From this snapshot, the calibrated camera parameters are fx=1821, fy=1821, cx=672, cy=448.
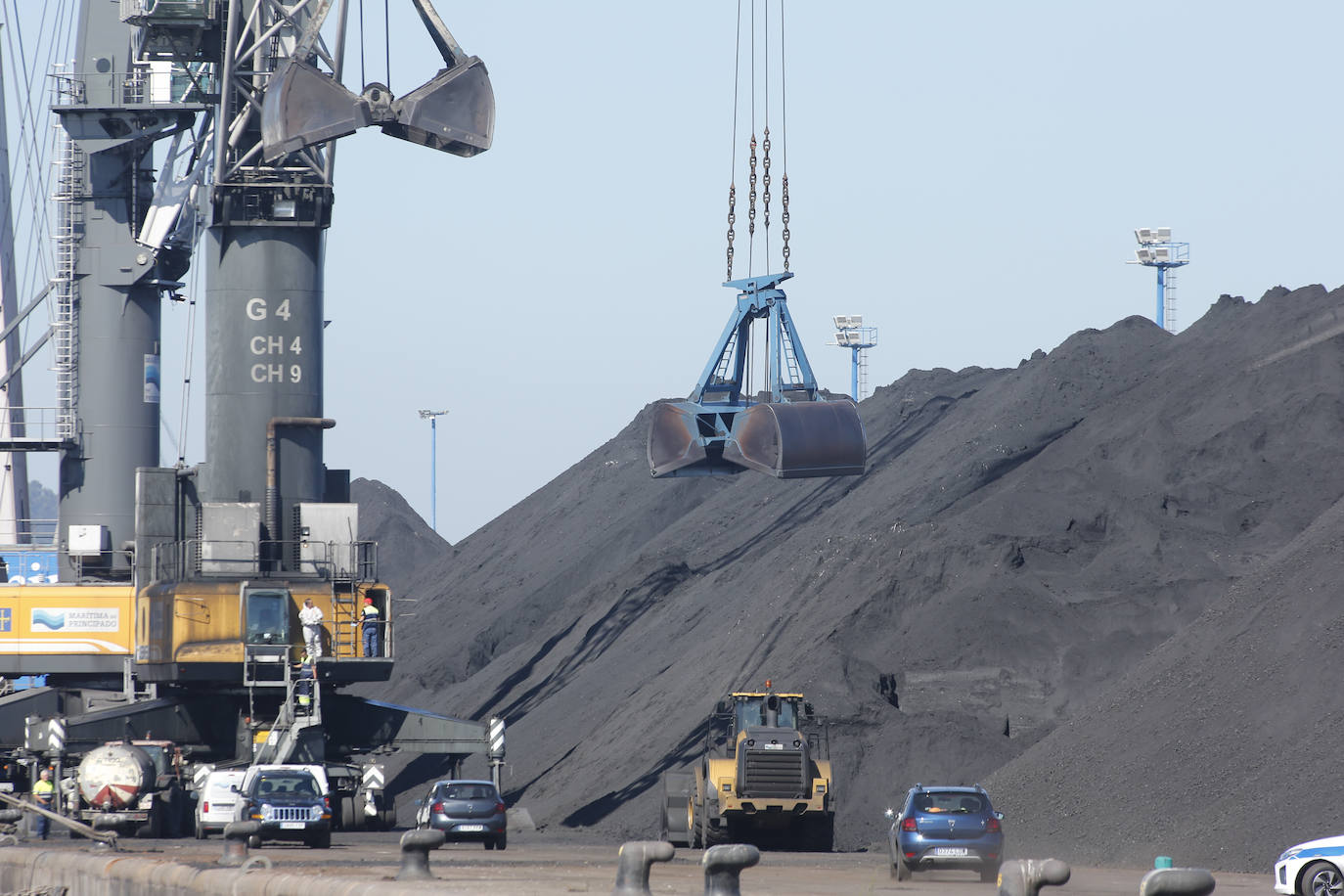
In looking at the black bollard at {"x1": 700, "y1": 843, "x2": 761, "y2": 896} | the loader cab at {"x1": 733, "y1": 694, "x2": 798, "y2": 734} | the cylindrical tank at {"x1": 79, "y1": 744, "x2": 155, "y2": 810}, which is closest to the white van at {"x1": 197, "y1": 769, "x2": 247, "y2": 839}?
the cylindrical tank at {"x1": 79, "y1": 744, "x2": 155, "y2": 810}

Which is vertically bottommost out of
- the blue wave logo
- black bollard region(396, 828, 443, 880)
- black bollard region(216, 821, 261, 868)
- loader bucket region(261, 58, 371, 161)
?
the blue wave logo

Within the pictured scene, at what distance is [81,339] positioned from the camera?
55406 millimetres

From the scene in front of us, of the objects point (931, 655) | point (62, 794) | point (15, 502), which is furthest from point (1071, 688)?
point (15, 502)

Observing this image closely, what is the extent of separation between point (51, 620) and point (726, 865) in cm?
3587

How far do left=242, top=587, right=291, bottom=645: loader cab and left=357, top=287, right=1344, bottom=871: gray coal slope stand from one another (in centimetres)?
941

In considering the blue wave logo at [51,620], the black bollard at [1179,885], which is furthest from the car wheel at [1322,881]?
the blue wave logo at [51,620]

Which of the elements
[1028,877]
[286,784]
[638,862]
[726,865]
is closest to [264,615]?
[286,784]

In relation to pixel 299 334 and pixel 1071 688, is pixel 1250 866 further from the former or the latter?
pixel 299 334

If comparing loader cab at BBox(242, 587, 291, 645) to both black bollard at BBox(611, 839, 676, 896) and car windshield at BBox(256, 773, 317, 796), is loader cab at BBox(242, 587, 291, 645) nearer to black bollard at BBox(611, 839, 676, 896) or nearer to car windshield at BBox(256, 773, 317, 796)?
car windshield at BBox(256, 773, 317, 796)

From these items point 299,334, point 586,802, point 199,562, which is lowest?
point 586,802

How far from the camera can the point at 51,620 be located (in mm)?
44094

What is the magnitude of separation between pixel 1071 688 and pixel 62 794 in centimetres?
2310

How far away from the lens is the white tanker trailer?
34.1 m

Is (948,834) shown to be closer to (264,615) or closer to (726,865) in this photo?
(726,865)
